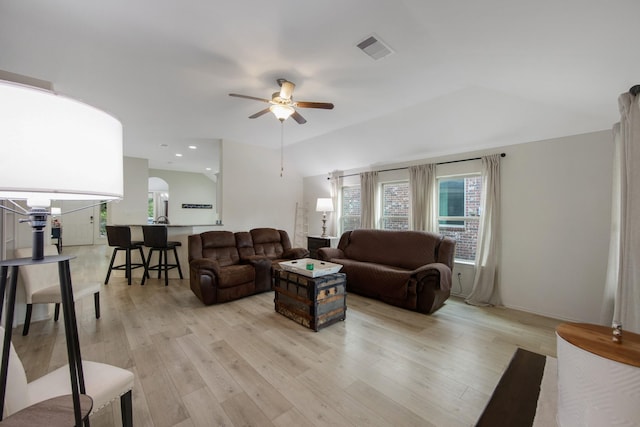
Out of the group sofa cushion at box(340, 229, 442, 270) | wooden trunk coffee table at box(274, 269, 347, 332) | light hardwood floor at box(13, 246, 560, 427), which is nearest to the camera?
light hardwood floor at box(13, 246, 560, 427)

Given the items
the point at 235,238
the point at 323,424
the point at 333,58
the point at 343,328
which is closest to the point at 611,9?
the point at 333,58

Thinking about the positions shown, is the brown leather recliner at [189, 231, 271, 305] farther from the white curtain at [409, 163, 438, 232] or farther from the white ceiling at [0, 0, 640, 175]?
the white curtain at [409, 163, 438, 232]

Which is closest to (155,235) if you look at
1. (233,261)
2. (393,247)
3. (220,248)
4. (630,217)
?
(220,248)

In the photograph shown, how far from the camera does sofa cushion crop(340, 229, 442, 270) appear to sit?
3924 millimetres

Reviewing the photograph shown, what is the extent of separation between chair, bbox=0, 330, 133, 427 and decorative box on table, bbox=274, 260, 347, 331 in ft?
5.73

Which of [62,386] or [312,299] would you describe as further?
[312,299]

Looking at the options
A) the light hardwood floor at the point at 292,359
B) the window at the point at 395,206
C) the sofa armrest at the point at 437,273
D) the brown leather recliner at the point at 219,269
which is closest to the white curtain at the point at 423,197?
the window at the point at 395,206

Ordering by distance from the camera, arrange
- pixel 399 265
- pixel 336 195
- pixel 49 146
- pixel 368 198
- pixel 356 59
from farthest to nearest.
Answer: pixel 336 195, pixel 368 198, pixel 399 265, pixel 356 59, pixel 49 146

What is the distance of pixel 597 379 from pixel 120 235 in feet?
18.2

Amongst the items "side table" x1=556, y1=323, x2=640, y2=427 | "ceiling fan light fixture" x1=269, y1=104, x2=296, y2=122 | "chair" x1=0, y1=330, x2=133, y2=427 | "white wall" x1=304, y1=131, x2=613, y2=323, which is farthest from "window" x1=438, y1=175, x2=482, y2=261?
"chair" x1=0, y1=330, x2=133, y2=427

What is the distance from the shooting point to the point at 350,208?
602 cm

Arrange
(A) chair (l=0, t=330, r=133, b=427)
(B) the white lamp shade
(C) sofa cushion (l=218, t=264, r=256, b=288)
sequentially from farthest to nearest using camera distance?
(C) sofa cushion (l=218, t=264, r=256, b=288)
(A) chair (l=0, t=330, r=133, b=427)
(B) the white lamp shade

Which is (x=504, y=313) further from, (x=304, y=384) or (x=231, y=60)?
(x=231, y=60)

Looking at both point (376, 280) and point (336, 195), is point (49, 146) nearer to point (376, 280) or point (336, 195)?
point (376, 280)
